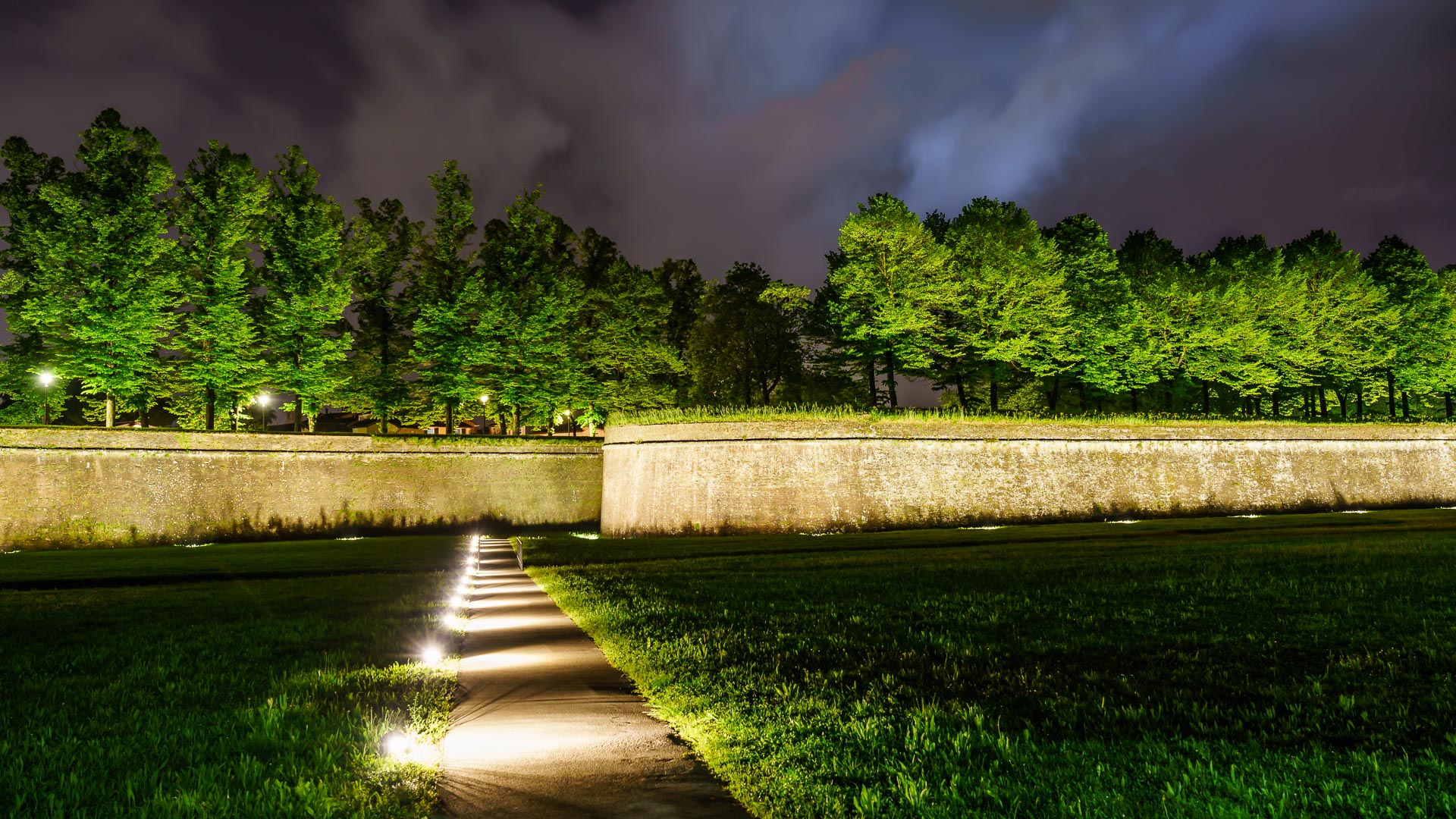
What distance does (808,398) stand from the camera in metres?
48.9

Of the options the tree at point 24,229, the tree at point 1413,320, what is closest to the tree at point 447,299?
the tree at point 24,229

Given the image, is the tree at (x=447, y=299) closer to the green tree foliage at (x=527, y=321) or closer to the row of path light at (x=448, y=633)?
the green tree foliage at (x=527, y=321)

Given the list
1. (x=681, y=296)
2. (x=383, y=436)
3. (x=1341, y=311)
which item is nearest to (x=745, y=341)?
(x=681, y=296)

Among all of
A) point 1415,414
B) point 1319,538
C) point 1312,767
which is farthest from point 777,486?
point 1415,414

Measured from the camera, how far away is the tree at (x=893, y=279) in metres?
37.0

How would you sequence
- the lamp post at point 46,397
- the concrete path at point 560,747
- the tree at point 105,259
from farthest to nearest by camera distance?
the lamp post at point 46,397 → the tree at point 105,259 → the concrete path at point 560,747

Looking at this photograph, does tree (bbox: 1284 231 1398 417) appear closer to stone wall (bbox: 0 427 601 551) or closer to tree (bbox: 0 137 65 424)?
stone wall (bbox: 0 427 601 551)

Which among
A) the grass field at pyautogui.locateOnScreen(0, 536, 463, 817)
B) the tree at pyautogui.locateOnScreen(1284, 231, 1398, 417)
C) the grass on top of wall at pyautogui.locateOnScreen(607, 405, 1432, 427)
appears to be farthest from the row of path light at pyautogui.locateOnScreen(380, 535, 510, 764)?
the tree at pyautogui.locateOnScreen(1284, 231, 1398, 417)

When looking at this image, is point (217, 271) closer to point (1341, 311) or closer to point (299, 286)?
point (299, 286)

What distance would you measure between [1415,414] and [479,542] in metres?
64.9

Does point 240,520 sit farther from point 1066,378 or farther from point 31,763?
point 1066,378

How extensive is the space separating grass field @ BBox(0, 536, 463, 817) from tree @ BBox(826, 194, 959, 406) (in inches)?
1044

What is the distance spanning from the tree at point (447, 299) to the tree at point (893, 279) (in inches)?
725

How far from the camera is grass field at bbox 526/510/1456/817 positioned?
14.4 ft
